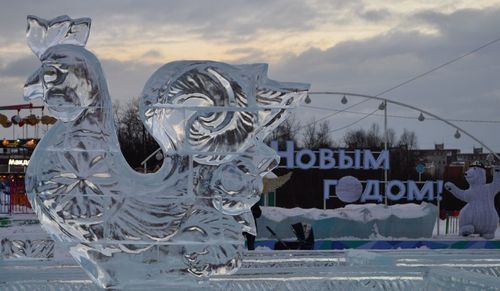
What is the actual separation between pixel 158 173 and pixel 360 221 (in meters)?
9.85

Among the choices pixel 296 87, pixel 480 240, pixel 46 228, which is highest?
pixel 296 87

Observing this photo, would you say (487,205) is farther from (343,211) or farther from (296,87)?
(296,87)

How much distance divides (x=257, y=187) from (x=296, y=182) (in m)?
21.6

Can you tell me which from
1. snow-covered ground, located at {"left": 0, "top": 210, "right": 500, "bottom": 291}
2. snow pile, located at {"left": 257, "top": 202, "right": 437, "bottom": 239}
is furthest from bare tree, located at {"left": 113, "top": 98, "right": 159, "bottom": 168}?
snow-covered ground, located at {"left": 0, "top": 210, "right": 500, "bottom": 291}

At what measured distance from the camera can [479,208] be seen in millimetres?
14742

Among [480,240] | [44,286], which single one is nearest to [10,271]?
[44,286]

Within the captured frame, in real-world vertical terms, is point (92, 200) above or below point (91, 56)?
below

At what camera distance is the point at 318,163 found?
15.1 m

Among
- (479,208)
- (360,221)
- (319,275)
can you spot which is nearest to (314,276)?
(319,275)

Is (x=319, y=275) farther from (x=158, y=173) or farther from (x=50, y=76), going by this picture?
(x=50, y=76)

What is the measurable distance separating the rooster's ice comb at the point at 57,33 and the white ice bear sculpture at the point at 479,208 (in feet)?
37.3

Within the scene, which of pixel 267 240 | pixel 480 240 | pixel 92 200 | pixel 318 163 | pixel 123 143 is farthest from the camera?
pixel 123 143

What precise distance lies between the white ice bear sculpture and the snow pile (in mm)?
890

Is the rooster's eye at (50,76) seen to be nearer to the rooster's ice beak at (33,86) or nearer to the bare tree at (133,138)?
the rooster's ice beak at (33,86)
